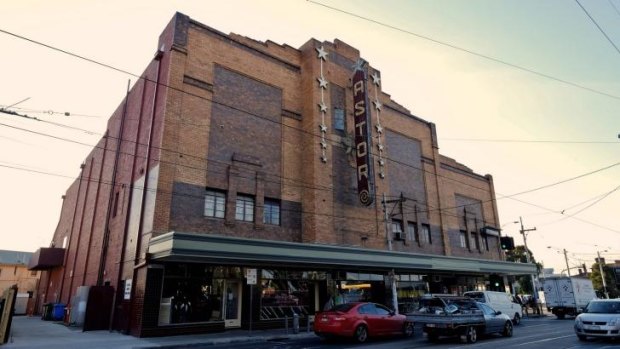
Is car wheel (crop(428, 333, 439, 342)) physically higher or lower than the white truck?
lower

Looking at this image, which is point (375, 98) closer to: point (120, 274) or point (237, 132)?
point (237, 132)

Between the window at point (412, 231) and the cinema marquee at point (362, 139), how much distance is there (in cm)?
701

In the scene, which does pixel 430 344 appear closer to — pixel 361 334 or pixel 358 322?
pixel 361 334

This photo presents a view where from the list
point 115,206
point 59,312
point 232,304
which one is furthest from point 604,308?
point 59,312

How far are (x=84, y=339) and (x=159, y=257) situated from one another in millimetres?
4177

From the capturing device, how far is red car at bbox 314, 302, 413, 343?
14664mm

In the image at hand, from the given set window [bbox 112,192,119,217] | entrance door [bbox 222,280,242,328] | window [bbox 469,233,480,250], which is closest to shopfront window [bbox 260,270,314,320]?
entrance door [bbox 222,280,242,328]

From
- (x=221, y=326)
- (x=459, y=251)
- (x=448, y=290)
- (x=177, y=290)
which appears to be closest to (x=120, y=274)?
(x=177, y=290)

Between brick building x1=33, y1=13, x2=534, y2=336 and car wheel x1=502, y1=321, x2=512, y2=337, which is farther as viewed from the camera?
brick building x1=33, y1=13, x2=534, y2=336

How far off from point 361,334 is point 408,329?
10.4 feet

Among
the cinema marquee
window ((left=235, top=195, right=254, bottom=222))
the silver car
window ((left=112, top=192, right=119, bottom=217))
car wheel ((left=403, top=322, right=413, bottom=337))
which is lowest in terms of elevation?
car wheel ((left=403, top=322, right=413, bottom=337))

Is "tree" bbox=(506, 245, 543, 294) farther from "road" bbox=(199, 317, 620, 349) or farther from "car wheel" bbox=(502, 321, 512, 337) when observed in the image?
"road" bbox=(199, 317, 620, 349)

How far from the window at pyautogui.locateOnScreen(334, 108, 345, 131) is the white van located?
12471mm

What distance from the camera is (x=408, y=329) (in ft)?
56.2
